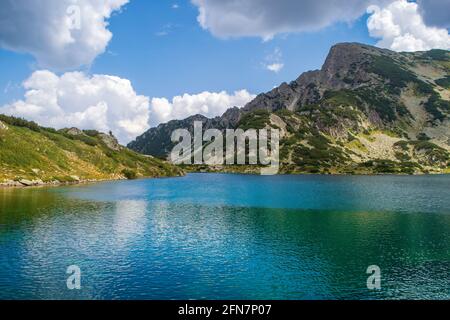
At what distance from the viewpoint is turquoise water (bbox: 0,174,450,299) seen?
155ft

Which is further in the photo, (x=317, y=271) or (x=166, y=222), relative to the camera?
(x=166, y=222)

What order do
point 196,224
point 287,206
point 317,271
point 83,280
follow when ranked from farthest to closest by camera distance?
point 287,206 → point 196,224 → point 317,271 → point 83,280

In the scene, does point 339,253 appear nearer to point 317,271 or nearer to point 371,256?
point 371,256

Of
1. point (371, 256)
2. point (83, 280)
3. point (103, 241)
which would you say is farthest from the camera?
point (103, 241)

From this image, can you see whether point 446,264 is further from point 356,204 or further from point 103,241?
point 356,204

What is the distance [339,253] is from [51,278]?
151ft

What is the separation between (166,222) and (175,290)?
50209mm

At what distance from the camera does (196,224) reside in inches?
3676

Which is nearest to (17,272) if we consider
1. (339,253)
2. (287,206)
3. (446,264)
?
(339,253)

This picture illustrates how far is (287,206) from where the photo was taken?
130125 millimetres

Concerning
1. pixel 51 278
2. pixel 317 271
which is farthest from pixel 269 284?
pixel 51 278

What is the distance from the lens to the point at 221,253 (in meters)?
64.9

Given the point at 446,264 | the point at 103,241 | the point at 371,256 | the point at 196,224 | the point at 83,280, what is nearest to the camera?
the point at 83,280

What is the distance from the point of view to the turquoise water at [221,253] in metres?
47.2
